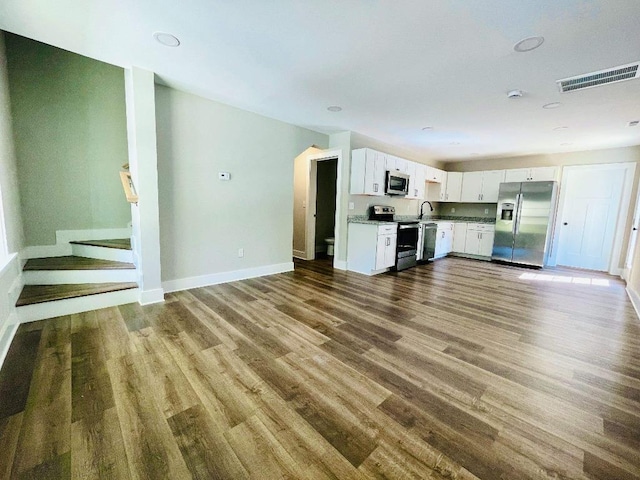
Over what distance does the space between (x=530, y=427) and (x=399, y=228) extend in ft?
12.2

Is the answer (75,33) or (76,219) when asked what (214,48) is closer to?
(75,33)

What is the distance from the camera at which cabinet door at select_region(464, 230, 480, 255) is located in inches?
254

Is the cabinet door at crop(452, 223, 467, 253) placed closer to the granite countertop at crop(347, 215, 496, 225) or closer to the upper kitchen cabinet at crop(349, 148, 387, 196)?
Answer: the granite countertop at crop(347, 215, 496, 225)

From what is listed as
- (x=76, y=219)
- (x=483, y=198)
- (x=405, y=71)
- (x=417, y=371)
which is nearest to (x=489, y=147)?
(x=483, y=198)

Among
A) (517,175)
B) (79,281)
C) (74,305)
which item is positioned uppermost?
(517,175)

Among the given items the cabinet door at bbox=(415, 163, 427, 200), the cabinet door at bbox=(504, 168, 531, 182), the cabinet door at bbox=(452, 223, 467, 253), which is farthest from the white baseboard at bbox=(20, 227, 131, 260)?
the cabinet door at bbox=(504, 168, 531, 182)

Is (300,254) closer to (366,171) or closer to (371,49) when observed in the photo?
(366,171)

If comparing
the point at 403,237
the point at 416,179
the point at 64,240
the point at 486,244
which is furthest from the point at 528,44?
the point at 64,240

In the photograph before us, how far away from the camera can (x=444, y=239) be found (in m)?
6.46

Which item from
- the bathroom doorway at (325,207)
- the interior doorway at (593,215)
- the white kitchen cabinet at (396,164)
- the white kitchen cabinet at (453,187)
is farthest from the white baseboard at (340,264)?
the interior doorway at (593,215)

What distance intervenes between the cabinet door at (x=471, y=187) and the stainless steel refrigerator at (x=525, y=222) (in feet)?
2.10

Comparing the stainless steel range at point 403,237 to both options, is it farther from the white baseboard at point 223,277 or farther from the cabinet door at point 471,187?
the cabinet door at point 471,187

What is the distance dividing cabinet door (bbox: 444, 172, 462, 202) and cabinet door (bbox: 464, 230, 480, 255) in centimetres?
99

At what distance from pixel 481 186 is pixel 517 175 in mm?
740
